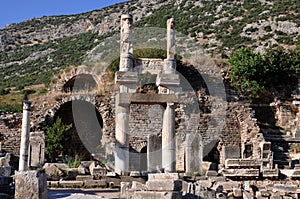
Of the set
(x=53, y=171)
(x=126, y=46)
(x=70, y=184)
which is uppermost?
(x=126, y=46)

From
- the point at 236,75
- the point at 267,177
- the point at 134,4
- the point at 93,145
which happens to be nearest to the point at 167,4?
the point at 134,4

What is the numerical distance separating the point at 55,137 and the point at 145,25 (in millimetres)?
30366

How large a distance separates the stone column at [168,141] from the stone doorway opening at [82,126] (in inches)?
302

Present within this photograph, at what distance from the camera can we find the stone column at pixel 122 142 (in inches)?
808

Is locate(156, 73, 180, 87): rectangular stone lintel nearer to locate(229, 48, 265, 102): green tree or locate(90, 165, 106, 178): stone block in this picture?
locate(90, 165, 106, 178): stone block

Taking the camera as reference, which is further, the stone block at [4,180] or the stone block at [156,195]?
the stone block at [4,180]

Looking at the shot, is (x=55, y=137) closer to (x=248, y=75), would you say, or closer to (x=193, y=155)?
(x=193, y=155)

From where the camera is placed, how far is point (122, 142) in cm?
2084

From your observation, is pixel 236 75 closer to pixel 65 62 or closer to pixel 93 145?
pixel 93 145

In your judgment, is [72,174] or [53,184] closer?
[53,184]

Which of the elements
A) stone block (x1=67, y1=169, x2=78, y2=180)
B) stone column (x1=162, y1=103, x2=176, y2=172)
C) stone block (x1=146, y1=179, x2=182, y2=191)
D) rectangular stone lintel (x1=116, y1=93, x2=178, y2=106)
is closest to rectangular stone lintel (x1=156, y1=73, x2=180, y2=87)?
rectangular stone lintel (x1=116, y1=93, x2=178, y2=106)

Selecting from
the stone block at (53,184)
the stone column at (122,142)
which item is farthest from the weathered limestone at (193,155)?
the stone block at (53,184)

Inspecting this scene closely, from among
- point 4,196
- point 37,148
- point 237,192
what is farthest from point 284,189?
point 37,148

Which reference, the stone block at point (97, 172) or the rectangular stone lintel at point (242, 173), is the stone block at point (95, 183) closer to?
the stone block at point (97, 172)
